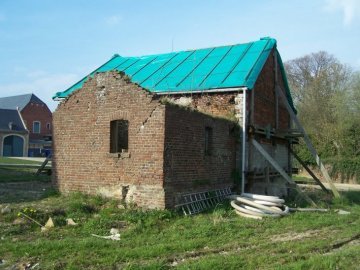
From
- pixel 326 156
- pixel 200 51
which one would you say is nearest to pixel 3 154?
pixel 326 156

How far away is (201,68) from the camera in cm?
1769

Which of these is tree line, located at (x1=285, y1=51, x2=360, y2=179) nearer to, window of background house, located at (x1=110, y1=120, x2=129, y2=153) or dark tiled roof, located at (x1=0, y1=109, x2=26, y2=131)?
window of background house, located at (x1=110, y1=120, x2=129, y2=153)

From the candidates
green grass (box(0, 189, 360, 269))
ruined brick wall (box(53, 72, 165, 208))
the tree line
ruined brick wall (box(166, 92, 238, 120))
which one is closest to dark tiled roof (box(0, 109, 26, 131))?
the tree line

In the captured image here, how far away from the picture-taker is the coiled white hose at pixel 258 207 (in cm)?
1189

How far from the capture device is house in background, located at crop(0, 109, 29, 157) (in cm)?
6444

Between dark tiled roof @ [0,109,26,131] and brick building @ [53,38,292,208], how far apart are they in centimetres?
5258

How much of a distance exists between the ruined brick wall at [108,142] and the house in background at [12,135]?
54740mm

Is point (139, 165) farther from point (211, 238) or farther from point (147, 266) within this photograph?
point (147, 266)

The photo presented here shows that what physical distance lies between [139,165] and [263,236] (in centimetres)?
411

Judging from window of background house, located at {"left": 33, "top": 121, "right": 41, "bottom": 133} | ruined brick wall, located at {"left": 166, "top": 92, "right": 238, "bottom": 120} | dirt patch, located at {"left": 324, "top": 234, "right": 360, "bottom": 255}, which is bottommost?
dirt patch, located at {"left": 324, "top": 234, "right": 360, "bottom": 255}

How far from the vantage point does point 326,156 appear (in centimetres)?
3747

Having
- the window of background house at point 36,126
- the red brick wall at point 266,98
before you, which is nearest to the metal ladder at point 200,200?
the red brick wall at point 266,98

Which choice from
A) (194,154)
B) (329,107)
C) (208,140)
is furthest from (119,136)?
(329,107)

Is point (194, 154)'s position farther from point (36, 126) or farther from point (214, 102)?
point (36, 126)
